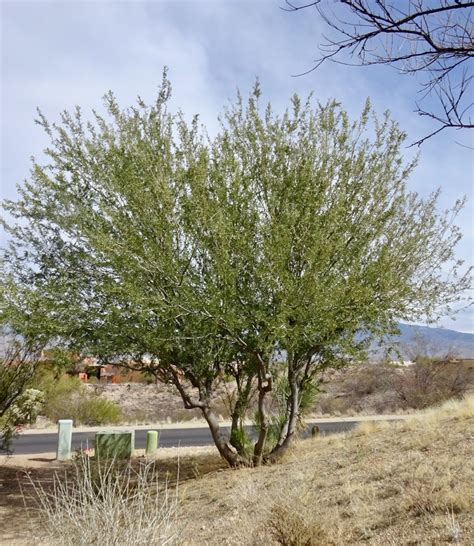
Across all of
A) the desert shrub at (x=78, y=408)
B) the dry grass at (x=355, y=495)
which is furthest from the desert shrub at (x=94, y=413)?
the dry grass at (x=355, y=495)

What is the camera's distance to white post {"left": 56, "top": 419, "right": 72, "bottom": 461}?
16422 mm

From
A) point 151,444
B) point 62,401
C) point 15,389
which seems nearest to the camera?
point 15,389

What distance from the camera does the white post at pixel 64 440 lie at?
53.9 feet

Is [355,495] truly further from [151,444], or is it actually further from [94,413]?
[94,413]

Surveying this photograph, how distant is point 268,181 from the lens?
11070mm

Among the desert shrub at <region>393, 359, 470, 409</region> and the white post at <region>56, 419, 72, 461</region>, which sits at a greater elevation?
Answer: the desert shrub at <region>393, 359, 470, 409</region>

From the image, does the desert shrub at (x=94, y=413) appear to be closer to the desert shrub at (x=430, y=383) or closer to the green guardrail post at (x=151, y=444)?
the green guardrail post at (x=151, y=444)

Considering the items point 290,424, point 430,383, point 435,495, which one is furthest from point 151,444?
point 430,383

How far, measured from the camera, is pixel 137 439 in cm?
2188

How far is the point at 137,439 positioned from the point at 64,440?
536 cm

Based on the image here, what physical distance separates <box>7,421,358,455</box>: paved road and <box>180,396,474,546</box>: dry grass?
23.9 ft

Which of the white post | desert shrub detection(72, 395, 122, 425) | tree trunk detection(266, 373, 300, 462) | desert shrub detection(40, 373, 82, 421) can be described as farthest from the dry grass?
desert shrub detection(40, 373, 82, 421)

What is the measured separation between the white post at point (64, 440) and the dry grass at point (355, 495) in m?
6.43

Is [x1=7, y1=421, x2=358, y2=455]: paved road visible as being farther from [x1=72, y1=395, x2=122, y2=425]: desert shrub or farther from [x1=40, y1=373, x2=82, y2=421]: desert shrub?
[x1=40, y1=373, x2=82, y2=421]: desert shrub
